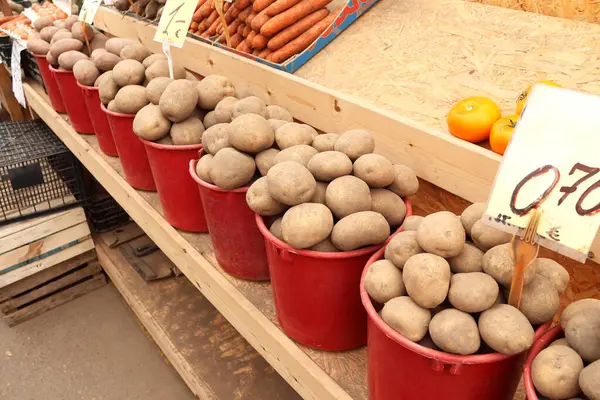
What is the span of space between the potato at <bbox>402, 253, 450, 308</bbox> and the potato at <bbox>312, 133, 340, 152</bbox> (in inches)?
15.2

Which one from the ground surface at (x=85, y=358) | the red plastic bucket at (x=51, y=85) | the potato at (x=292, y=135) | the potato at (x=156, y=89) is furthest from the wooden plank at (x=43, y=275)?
the potato at (x=292, y=135)

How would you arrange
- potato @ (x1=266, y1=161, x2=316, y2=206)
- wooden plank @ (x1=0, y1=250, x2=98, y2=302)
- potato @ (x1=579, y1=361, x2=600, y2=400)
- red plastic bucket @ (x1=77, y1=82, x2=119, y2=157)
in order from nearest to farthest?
potato @ (x1=579, y1=361, x2=600, y2=400) → potato @ (x1=266, y1=161, x2=316, y2=206) → red plastic bucket @ (x1=77, y1=82, x2=119, y2=157) → wooden plank @ (x1=0, y1=250, x2=98, y2=302)

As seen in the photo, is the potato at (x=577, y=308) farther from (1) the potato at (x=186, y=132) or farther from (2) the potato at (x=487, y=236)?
(1) the potato at (x=186, y=132)

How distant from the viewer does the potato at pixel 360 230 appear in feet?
2.68

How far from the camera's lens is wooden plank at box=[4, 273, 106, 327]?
2.47 metres

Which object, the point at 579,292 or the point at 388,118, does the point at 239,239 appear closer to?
the point at 388,118

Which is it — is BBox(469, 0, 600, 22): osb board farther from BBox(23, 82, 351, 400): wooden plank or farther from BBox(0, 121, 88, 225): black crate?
BBox(0, 121, 88, 225): black crate

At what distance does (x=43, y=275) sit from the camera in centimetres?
251

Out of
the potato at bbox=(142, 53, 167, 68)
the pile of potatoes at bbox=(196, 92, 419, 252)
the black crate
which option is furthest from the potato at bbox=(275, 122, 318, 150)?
the black crate

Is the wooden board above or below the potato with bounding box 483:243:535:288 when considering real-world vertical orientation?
below

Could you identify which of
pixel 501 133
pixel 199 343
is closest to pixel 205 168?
pixel 501 133

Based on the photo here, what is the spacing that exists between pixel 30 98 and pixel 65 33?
2.01ft

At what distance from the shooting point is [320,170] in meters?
0.92

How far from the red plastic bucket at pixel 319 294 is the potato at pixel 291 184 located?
77mm
